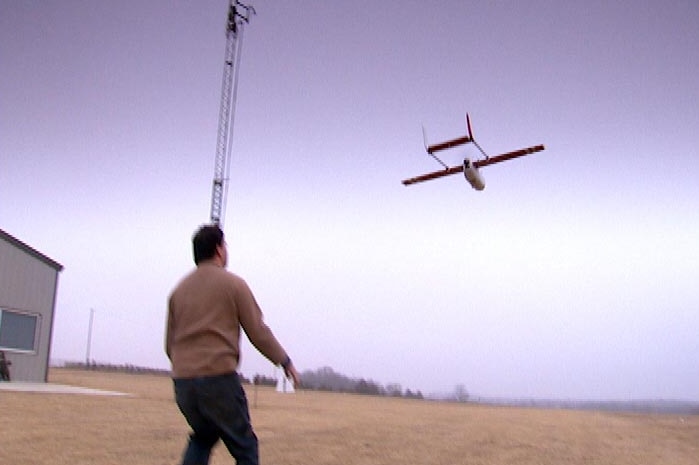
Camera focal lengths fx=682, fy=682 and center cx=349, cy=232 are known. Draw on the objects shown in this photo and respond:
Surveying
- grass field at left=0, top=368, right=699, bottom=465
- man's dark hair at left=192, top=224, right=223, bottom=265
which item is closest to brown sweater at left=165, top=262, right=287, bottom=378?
man's dark hair at left=192, top=224, right=223, bottom=265

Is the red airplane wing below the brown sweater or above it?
above

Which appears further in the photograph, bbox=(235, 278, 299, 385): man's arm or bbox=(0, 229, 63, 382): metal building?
bbox=(0, 229, 63, 382): metal building

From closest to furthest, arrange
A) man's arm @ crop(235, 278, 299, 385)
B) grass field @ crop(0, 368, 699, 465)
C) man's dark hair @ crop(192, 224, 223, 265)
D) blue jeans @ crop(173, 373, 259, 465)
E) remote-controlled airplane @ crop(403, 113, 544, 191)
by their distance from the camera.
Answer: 1. blue jeans @ crop(173, 373, 259, 465)
2. man's arm @ crop(235, 278, 299, 385)
3. man's dark hair @ crop(192, 224, 223, 265)
4. grass field @ crop(0, 368, 699, 465)
5. remote-controlled airplane @ crop(403, 113, 544, 191)

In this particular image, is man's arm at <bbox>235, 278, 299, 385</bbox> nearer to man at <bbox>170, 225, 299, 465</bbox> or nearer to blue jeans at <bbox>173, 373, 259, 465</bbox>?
man at <bbox>170, 225, 299, 465</bbox>

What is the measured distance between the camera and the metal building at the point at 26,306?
2044 centimetres

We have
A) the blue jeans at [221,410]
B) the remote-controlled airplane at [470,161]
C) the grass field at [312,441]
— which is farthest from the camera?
the remote-controlled airplane at [470,161]

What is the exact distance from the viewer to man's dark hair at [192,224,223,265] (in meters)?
3.82

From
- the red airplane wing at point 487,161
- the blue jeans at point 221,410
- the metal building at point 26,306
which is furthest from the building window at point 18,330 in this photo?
the blue jeans at point 221,410

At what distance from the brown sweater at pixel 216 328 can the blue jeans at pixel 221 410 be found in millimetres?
53

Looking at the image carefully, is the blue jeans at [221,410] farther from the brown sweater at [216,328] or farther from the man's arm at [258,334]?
the man's arm at [258,334]

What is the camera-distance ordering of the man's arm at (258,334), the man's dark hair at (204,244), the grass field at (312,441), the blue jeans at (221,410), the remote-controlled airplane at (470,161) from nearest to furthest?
1. the blue jeans at (221,410)
2. the man's arm at (258,334)
3. the man's dark hair at (204,244)
4. the grass field at (312,441)
5. the remote-controlled airplane at (470,161)

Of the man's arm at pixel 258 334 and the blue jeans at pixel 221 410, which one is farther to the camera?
the man's arm at pixel 258 334

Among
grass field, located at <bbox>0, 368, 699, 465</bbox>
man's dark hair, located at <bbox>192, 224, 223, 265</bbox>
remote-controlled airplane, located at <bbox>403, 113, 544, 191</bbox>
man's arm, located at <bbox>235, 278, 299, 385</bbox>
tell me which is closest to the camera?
man's arm, located at <bbox>235, 278, 299, 385</bbox>

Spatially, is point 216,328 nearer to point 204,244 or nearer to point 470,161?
point 204,244
